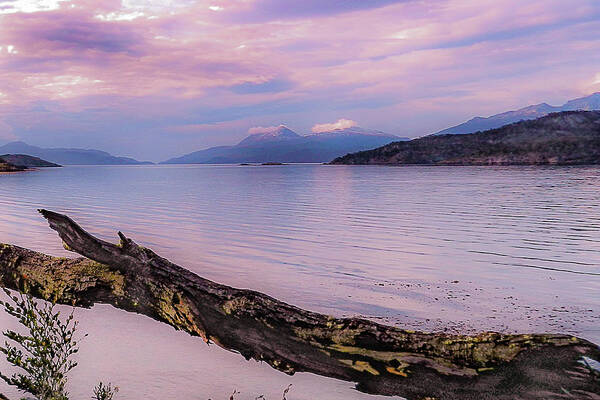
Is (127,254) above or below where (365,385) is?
above

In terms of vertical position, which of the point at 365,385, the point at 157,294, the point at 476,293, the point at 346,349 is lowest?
the point at 476,293

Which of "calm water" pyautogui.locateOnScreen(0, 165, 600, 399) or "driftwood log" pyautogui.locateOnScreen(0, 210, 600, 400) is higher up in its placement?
"driftwood log" pyautogui.locateOnScreen(0, 210, 600, 400)

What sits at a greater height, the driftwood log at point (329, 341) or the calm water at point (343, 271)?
the driftwood log at point (329, 341)

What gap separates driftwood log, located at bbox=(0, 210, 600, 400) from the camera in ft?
14.0

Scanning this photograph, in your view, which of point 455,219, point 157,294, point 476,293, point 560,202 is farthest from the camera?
point 560,202

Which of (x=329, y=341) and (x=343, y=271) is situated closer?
(x=329, y=341)

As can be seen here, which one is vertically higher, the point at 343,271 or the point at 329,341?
the point at 329,341

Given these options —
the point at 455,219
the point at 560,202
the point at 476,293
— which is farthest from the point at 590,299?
the point at 560,202

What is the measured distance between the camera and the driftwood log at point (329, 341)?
428cm

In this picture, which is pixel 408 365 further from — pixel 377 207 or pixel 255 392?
pixel 377 207

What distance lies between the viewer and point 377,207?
39250mm

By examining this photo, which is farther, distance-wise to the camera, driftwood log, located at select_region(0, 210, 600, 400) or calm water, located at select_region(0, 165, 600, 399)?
calm water, located at select_region(0, 165, 600, 399)

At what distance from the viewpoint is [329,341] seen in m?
5.04

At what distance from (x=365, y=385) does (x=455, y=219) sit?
27278 millimetres
